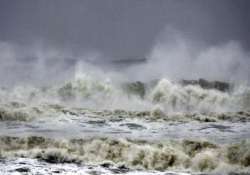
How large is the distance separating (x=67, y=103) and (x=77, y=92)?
130 centimetres

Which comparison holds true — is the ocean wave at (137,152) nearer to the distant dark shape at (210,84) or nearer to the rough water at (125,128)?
the rough water at (125,128)

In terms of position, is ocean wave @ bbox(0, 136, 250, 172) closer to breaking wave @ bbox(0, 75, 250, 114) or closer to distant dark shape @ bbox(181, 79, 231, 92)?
breaking wave @ bbox(0, 75, 250, 114)

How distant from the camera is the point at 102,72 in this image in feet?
79.1

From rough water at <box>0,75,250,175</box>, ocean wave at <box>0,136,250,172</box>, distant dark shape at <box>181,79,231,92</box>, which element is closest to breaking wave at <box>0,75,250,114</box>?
rough water at <box>0,75,250,175</box>

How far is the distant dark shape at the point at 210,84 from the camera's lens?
21906mm

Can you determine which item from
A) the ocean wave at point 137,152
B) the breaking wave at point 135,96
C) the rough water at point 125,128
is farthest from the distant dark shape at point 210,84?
the ocean wave at point 137,152

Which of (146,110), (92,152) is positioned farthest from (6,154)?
(146,110)

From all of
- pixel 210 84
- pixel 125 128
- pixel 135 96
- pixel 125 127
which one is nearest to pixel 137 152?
pixel 125 128

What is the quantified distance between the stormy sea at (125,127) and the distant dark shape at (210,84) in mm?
59

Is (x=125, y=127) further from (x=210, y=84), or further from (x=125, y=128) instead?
(x=210, y=84)

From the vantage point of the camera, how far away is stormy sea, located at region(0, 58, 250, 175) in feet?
38.6

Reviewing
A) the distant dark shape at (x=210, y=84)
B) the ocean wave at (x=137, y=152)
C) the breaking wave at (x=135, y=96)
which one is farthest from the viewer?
the distant dark shape at (x=210, y=84)

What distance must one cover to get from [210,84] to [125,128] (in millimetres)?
8320

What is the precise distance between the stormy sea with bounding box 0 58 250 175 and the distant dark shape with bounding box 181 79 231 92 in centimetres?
6
